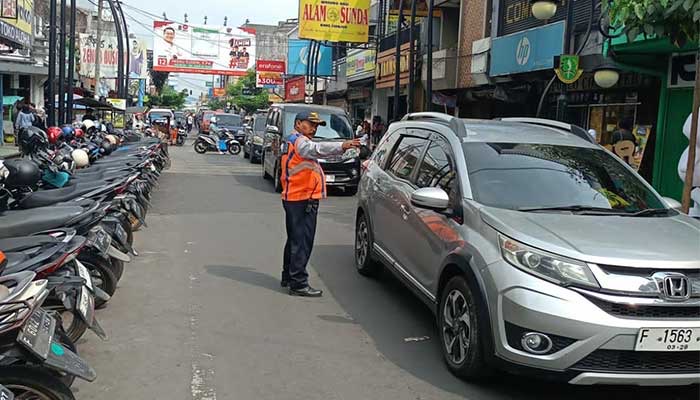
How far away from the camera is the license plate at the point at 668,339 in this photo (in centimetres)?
377

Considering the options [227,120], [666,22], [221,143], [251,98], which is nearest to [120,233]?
[666,22]

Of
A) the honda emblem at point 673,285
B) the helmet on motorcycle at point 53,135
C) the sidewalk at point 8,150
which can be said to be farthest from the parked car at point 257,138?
the honda emblem at point 673,285

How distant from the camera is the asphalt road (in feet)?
14.4

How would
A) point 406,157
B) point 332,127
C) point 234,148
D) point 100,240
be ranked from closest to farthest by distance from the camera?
point 100,240, point 406,157, point 332,127, point 234,148

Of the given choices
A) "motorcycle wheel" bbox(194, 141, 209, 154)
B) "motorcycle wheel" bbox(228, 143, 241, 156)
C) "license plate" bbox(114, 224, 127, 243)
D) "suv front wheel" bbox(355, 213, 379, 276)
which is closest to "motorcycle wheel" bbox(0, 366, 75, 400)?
"license plate" bbox(114, 224, 127, 243)

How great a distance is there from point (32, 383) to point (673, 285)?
3351 mm

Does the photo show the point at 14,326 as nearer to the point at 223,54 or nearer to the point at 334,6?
the point at 334,6

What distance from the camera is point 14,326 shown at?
10.5 feet

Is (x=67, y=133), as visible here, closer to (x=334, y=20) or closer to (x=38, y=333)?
(x=38, y=333)

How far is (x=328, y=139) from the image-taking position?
14.5m

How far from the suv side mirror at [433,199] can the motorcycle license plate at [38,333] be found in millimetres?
2520

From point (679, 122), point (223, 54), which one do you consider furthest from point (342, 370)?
point (223, 54)

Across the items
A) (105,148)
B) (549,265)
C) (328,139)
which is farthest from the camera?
(328,139)

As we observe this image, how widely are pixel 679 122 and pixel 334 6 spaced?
52.3 ft
